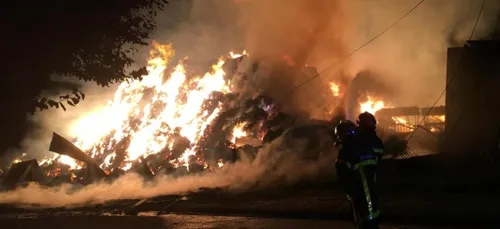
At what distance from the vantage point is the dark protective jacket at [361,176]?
4879 millimetres

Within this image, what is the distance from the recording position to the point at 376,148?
16.1ft

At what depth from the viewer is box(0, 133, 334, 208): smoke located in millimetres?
11227

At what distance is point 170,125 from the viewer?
69.0 feet

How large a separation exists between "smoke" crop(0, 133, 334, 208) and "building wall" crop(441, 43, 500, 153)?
413 centimetres

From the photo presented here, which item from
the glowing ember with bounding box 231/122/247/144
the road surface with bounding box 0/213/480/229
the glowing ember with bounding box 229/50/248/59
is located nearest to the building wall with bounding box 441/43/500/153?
the road surface with bounding box 0/213/480/229

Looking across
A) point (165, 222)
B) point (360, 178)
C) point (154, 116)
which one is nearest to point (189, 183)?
point (165, 222)

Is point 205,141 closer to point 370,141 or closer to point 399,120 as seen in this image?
point 399,120

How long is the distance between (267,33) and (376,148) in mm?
19285

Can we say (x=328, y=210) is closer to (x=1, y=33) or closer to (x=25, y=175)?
(x=1, y=33)

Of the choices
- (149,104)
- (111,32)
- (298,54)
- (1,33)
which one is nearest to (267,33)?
(298,54)

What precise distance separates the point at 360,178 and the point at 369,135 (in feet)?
1.62

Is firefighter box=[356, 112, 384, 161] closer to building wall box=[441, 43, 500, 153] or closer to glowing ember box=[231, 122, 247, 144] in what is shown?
building wall box=[441, 43, 500, 153]

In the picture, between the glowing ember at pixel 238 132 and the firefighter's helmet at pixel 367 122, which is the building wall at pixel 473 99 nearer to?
the glowing ember at pixel 238 132

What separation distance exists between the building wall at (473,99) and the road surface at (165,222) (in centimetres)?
731
